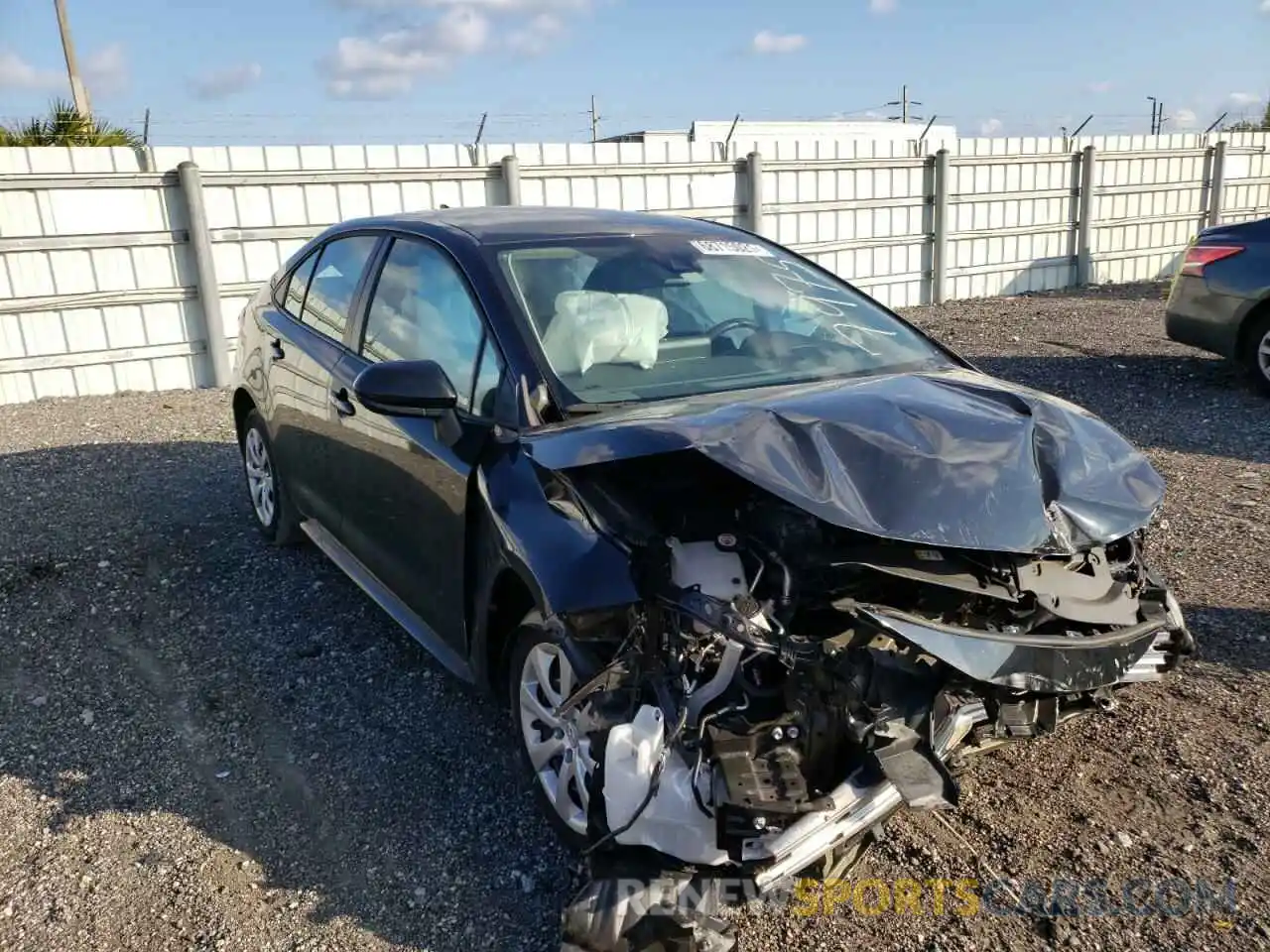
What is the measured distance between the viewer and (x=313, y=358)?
4555mm

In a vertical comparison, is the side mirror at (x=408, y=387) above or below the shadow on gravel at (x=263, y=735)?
above

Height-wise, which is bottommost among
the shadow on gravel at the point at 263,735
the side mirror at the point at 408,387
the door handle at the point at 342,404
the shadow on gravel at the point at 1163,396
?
the shadow on gravel at the point at 1163,396

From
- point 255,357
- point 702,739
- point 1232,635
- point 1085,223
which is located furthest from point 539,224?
point 1085,223

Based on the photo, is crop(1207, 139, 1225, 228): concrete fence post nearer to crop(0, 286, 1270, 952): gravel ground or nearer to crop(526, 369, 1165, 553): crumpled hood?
crop(0, 286, 1270, 952): gravel ground

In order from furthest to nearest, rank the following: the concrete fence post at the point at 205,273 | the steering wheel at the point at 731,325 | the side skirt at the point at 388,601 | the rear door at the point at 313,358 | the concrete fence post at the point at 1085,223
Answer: the concrete fence post at the point at 1085,223 < the concrete fence post at the point at 205,273 < the rear door at the point at 313,358 < the steering wheel at the point at 731,325 < the side skirt at the point at 388,601

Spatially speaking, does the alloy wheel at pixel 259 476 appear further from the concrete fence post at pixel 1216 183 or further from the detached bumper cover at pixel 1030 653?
the concrete fence post at pixel 1216 183

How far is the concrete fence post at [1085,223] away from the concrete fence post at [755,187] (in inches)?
245

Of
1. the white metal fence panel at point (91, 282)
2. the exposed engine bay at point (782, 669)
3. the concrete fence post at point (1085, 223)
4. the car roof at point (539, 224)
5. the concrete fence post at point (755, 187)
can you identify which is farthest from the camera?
the concrete fence post at point (1085, 223)

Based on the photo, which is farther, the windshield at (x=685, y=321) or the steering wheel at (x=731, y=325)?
the steering wheel at (x=731, y=325)

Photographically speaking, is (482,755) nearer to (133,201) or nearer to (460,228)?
(460,228)

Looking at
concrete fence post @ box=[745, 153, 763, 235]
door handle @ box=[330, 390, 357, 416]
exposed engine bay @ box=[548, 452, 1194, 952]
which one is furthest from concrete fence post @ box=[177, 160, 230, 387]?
exposed engine bay @ box=[548, 452, 1194, 952]

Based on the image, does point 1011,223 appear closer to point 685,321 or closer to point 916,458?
point 685,321

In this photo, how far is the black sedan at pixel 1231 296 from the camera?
801 centimetres

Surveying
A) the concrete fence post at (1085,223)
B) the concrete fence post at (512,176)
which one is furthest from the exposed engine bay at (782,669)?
the concrete fence post at (1085,223)
